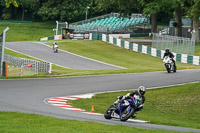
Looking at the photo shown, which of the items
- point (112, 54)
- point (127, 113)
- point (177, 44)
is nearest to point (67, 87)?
point (127, 113)

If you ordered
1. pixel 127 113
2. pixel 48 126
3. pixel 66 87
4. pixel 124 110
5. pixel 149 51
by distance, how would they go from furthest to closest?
pixel 149 51, pixel 66 87, pixel 124 110, pixel 127 113, pixel 48 126

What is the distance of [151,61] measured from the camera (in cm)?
5069

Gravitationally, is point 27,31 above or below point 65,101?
above

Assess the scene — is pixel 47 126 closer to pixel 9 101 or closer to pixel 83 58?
pixel 9 101

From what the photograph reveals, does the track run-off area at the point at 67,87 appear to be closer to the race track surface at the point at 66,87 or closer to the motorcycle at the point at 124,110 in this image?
the race track surface at the point at 66,87

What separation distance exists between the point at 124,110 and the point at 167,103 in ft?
22.2

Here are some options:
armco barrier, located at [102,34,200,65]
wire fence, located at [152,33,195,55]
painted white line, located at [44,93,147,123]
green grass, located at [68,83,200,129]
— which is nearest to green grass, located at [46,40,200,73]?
armco barrier, located at [102,34,200,65]

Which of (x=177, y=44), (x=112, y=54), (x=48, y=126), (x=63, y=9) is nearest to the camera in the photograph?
(x=48, y=126)

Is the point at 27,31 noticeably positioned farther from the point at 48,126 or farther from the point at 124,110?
the point at 48,126

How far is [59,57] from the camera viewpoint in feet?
169

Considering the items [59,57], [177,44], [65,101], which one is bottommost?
[59,57]

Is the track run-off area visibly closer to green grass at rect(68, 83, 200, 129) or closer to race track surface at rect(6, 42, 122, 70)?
green grass at rect(68, 83, 200, 129)

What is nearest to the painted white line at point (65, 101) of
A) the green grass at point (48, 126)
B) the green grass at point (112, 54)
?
the green grass at point (48, 126)

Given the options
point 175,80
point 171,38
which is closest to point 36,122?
point 175,80
